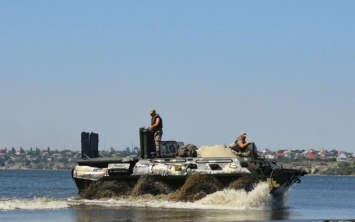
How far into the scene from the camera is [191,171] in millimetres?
38656

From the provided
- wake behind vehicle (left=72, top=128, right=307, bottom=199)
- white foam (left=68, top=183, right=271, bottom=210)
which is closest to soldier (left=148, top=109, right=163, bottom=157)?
wake behind vehicle (left=72, top=128, right=307, bottom=199)

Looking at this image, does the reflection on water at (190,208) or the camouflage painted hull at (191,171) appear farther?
the camouflage painted hull at (191,171)

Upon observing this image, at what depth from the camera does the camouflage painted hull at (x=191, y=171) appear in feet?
125

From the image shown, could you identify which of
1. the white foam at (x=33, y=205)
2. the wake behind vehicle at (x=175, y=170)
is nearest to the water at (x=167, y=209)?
the white foam at (x=33, y=205)

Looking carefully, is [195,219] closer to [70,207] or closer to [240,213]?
[240,213]

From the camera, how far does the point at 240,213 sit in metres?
34.5

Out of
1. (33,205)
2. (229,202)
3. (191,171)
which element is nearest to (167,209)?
(229,202)

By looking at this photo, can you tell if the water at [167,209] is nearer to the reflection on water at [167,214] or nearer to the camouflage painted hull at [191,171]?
the reflection on water at [167,214]

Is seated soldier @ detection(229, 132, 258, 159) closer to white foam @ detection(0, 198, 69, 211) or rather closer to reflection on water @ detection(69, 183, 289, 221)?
reflection on water @ detection(69, 183, 289, 221)

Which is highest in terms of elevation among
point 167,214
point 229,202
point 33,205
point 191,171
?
point 191,171

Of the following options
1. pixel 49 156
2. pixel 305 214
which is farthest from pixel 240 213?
pixel 49 156

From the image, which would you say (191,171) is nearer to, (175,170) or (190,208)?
(175,170)

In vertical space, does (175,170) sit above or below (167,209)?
above

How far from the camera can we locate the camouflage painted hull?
37969 mm
